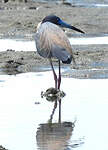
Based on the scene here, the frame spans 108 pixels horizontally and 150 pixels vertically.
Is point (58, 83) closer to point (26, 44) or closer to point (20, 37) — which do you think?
point (26, 44)

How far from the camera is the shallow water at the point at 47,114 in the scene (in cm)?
655

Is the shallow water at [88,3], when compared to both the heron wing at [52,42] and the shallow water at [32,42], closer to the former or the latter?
the shallow water at [32,42]

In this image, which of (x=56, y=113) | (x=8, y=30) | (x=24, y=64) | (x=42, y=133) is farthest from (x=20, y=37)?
(x=42, y=133)

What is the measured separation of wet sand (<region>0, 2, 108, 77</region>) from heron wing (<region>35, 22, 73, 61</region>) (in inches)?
72.8

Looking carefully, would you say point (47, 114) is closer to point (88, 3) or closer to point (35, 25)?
point (35, 25)

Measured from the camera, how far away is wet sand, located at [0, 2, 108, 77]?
38.1 ft

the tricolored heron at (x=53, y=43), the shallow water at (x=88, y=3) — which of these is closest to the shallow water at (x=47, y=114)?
the tricolored heron at (x=53, y=43)

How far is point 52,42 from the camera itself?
29.6ft

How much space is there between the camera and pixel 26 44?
14.1 metres

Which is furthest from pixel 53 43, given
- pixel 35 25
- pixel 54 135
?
pixel 35 25

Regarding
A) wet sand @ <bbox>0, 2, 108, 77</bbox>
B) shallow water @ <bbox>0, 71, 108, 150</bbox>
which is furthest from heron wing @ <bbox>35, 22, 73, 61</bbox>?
wet sand @ <bbox>0, 2, 108, 77</bbox>

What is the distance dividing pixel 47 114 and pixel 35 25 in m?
9.39

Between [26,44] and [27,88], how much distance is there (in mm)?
4903

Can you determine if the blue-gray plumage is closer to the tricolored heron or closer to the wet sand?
the tricolored heron
